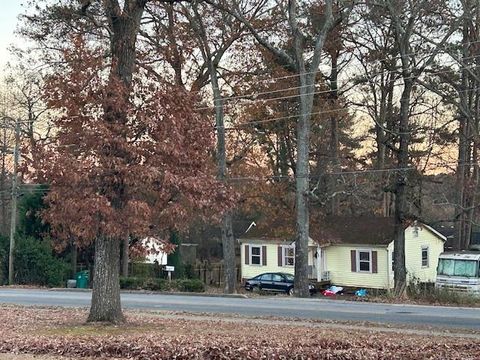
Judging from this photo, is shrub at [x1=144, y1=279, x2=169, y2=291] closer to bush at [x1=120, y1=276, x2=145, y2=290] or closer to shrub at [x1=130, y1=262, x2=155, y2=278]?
bush at [x1=120, y1=276, x2=145, y2=290]

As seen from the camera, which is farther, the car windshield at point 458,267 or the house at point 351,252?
the house at point 351,252

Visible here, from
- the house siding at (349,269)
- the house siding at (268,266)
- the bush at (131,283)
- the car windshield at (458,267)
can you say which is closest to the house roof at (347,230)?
the house siding at (349,269)

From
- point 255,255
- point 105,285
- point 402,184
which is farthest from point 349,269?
point 105,285

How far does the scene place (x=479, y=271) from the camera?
110 feet

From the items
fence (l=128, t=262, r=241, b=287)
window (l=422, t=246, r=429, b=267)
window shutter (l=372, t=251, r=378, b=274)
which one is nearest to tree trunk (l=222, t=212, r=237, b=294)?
fence (l=128, t=262, r=241, b=287)

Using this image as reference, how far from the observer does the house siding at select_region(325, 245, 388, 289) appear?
41062 millimetres

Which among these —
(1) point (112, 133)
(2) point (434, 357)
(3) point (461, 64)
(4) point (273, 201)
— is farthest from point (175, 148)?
(4) point (273, 201)

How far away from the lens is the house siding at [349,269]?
135 ft

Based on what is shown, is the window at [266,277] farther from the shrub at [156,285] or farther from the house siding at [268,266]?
the shrub at [156,285]

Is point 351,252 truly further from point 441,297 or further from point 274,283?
point 441,297

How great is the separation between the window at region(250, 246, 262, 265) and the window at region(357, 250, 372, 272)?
699 cm

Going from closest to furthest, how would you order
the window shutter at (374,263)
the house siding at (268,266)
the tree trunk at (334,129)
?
1. the tree trunk at (334,129)
2. the window shutter at (374,263)
3. the house siding at (268,266)

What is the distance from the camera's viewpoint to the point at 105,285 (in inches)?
607

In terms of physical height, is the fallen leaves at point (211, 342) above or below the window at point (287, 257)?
below
